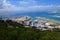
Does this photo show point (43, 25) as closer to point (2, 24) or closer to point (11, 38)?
point (2, 24)

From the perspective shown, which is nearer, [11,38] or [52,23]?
[11,38]

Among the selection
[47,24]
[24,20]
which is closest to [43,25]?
[47,24]

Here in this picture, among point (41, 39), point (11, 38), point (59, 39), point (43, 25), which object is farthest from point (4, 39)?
point (43, 25)

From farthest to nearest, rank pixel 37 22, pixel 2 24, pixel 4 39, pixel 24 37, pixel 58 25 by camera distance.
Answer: pixel 37 22 → pixel 58 25 → pixel 2 24 → pixel 24 37 → pixel 4 39

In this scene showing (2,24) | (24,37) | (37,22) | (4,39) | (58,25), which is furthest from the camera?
(37,22)

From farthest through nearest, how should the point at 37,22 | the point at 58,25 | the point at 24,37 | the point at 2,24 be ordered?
the point at 37,22 < the point at 58,25 < the point at 2,24 < the point at 24,37

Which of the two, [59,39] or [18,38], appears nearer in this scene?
[18,38]

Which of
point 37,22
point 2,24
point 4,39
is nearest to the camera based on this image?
point 4,39

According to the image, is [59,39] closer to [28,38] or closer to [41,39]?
[41,39]
